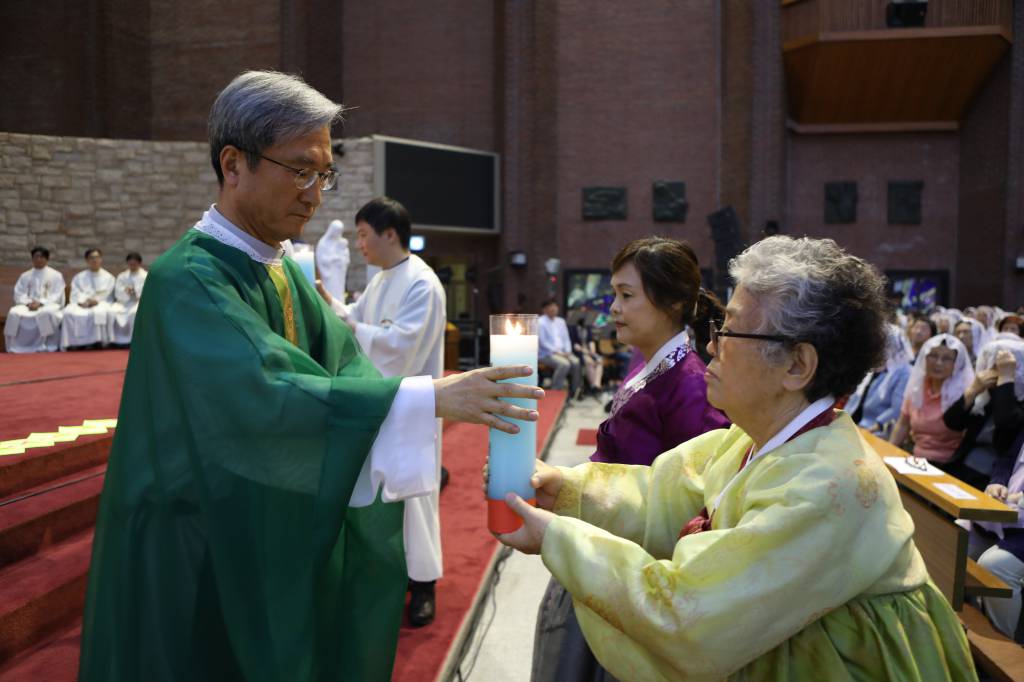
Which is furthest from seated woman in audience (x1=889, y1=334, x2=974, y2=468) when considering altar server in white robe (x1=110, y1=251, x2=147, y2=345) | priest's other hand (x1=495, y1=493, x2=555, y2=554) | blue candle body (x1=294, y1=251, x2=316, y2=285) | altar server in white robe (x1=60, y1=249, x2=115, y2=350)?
altar server in white robe (x1=60, y1=249, x2=115, y2=350)

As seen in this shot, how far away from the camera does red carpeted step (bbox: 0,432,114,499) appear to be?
3.01 meters

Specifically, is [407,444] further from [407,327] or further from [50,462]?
[50,462]

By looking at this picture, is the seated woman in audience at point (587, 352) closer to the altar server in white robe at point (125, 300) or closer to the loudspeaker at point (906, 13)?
the altar server in white robe at point (125, 300)

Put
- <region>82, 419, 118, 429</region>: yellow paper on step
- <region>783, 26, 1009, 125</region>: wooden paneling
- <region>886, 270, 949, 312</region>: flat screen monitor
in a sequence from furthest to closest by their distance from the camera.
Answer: <region>886, 270, 949, 312</region>: flat screen monitor, <region>783, 26, 1009, 125</region>: wooden paneling, <region>82, 419, 118, 429</region>: yellow paper on step

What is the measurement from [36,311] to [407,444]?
10.6 m

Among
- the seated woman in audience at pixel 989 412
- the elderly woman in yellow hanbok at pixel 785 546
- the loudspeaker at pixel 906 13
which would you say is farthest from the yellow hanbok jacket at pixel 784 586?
the loudspeaker at pixel 906 13

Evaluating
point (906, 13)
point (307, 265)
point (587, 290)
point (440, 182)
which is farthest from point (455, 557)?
point (906, 13)

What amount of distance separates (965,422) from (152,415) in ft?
14.3

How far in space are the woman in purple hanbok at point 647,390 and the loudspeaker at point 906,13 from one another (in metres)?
13.6

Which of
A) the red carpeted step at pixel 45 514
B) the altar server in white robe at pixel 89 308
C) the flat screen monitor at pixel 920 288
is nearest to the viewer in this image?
the red carpeted step at pixel 45 514

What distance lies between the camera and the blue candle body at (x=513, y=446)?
1330mm

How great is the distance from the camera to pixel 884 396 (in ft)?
19.5

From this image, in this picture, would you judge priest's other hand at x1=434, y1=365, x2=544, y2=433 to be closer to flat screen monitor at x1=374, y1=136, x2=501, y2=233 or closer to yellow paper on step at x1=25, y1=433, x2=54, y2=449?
yellow paper on step at x1=25, y1=433, x2=54, y2=449

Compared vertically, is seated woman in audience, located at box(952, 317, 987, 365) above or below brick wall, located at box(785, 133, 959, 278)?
below
